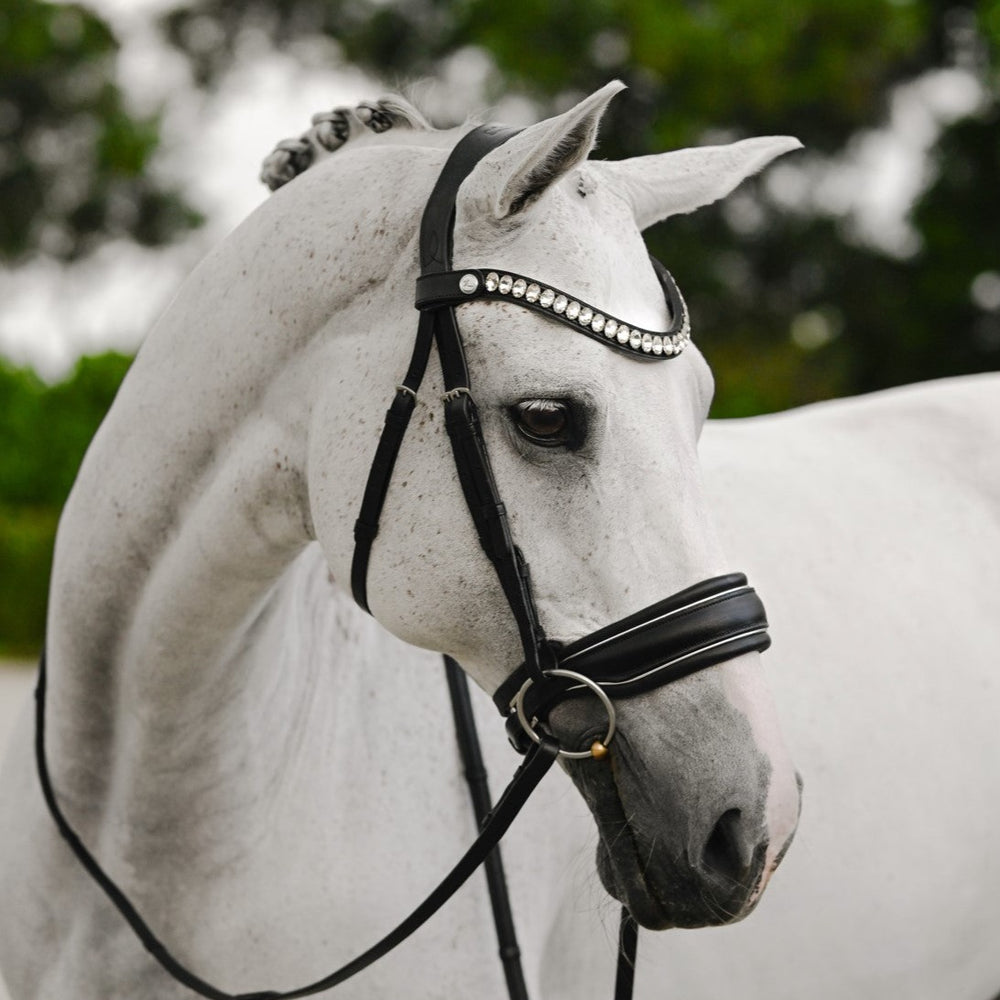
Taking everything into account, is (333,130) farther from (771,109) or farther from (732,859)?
(771,109)

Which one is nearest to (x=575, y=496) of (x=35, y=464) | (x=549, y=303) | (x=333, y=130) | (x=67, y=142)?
(x=549, y=303)

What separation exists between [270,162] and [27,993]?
65.7 inches

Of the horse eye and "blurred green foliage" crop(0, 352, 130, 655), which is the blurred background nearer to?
"blurred green foliage" crop(0, 352, 130, 655)

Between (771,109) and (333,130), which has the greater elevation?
(771,109)

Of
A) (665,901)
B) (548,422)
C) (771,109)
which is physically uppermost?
(771,109)

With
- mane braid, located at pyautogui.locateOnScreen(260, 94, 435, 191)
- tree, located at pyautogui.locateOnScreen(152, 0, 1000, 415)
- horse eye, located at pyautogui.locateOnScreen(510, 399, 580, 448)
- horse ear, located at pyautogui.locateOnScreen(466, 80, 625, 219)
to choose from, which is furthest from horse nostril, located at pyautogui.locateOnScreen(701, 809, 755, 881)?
tree, located at pyautogui.locateOnScreen(152, 0, 1000, 415)

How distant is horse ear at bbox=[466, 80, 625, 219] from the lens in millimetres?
1633

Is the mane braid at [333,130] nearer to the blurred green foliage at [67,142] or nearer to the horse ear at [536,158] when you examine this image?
the horse ear at [536,158]

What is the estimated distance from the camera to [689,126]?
57.7 ft

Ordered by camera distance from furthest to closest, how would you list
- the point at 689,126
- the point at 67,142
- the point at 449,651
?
Answer: the point at 67,142, the point at 689,126, the point at 449,651

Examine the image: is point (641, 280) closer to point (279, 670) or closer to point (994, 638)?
point (279, 670)

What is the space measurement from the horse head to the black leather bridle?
0.06ft

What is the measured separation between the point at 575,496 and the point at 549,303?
0.28 meters

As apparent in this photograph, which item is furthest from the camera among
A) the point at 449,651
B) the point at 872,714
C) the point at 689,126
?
the point at 689,126
